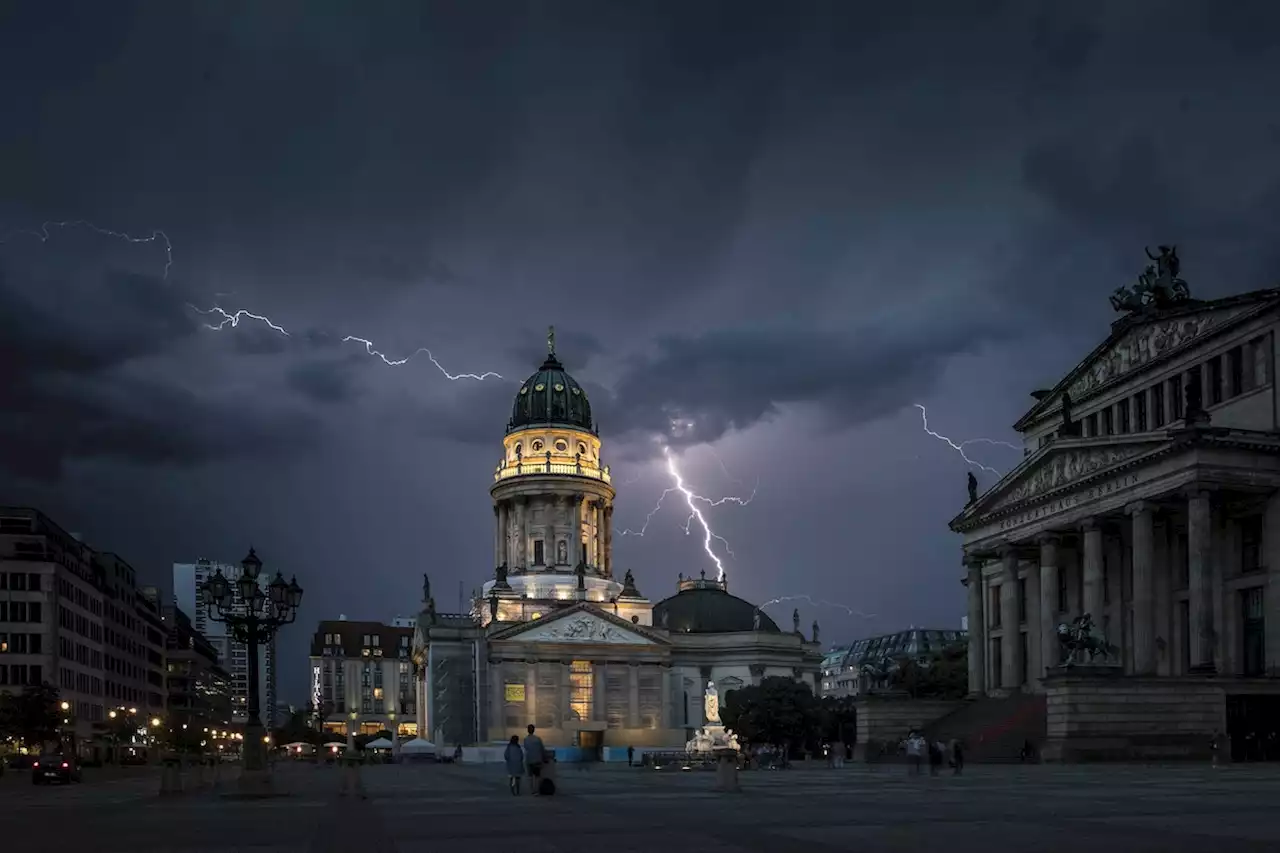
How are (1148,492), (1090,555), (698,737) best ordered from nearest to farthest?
(1148,492), (1090,555), (698,737)

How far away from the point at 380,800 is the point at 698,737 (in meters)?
58.6

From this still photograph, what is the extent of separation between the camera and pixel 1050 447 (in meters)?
69.9

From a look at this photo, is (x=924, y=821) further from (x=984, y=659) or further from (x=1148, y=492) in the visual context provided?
(x=984, y=659)

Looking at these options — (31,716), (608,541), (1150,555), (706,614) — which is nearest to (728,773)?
(1150,555)

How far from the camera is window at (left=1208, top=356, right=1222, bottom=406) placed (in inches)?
2591

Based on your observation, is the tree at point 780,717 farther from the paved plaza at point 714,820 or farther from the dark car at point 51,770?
the paved plaza at point 714,820

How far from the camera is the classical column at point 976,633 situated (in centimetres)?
8212

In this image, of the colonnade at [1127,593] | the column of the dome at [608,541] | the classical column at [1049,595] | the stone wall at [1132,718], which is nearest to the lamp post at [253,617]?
the stone wall at [1132,718]

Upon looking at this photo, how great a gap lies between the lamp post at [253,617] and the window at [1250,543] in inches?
1620

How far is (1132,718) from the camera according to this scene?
56375mm

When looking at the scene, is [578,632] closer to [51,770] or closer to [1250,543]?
[51,770]

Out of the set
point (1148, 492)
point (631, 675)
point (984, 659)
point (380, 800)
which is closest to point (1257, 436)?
point (1148, 492)

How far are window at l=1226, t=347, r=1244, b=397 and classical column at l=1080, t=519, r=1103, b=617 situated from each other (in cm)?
854

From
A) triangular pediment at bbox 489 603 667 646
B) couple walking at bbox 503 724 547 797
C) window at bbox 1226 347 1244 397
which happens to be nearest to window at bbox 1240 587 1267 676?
window at bbox 1226 347 1244 397
